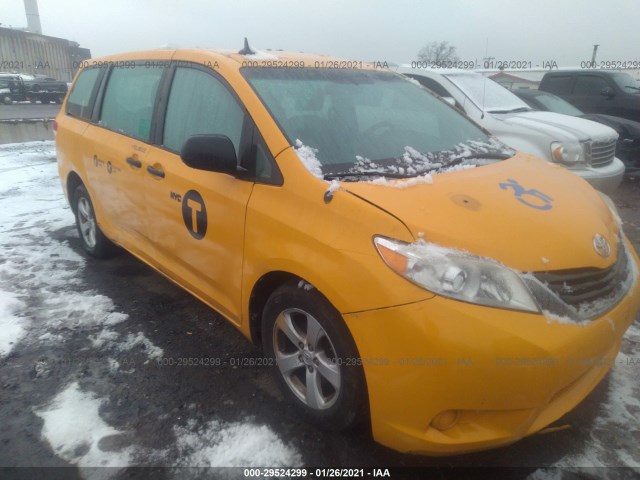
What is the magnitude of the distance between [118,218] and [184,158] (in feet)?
5.34

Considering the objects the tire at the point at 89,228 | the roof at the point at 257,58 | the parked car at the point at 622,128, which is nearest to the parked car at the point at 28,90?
the tire at the point at 89,228

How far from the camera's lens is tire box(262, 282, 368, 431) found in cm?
192

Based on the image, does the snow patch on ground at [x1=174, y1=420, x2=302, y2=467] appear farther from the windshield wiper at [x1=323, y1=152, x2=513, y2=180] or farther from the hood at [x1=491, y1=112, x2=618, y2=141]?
the hood at [x1=491, y1=112, x2=618, y2=141]

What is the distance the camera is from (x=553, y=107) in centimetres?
766

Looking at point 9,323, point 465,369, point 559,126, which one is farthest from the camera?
point 559,126

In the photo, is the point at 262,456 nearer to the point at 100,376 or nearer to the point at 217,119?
the point at 100,376

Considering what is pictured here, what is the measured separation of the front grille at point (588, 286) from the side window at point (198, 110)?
1.60m

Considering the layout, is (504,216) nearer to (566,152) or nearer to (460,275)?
(460,275)

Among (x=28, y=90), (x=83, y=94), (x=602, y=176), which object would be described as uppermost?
(x=83, y=94)

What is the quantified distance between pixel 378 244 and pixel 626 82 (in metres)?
9.72

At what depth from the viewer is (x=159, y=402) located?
2467mm

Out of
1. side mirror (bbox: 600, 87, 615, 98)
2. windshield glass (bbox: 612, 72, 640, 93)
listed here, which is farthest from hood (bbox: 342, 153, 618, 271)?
windshield glass (bbox: 612, 72, 640, 93)

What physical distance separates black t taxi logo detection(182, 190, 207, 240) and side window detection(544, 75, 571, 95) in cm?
931

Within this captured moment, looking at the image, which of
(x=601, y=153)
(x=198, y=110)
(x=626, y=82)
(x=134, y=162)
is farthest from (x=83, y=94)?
(x=626, y=82)
